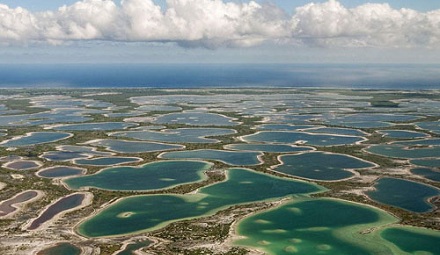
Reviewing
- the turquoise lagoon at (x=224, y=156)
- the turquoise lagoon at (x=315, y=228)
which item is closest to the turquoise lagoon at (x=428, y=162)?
the turquoise lagoon at (x=224, y=156)

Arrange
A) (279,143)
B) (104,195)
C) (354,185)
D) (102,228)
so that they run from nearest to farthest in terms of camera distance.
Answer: (102,228) < (104,195) < (354,185) < (279,143)

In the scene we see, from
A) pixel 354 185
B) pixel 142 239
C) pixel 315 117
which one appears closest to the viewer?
pixel 142 239

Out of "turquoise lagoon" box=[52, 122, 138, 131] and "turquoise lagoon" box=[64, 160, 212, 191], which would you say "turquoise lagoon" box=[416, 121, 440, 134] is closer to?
"turquoise lagoon" box=[64, 160, 212, 191]

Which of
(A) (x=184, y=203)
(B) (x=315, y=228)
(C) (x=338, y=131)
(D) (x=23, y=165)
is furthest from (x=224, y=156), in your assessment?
(C) (x=338, y=131)

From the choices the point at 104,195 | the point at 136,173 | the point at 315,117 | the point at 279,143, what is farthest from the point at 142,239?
the point at 315,117

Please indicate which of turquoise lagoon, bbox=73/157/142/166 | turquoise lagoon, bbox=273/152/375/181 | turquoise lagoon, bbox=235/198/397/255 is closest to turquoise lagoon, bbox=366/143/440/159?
turquoise lagoon, bbox=273/152/375/181

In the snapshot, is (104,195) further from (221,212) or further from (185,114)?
(185,114)
